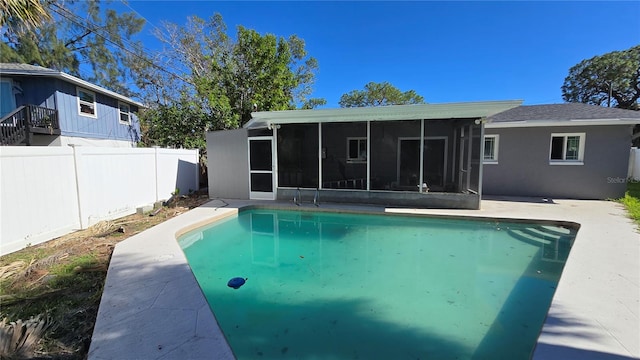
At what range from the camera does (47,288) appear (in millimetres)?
3520

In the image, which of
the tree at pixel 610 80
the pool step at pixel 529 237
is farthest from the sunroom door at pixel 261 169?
the tree at pixel 610 80

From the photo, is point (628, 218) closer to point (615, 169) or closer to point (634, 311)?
point (615, 169)

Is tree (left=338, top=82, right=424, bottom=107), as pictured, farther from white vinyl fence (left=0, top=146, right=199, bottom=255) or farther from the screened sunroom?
white vinyl fence (left=0, top=146, right=199, bottom=255)

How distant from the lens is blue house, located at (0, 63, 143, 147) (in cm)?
1002

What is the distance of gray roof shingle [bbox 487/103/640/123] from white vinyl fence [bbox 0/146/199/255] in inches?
444

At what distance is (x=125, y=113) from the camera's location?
50.2 ft

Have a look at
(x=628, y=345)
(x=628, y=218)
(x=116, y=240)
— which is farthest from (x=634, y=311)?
(x=116, y=240)

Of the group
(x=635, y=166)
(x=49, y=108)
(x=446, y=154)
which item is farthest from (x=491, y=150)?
(x=49, y=108)

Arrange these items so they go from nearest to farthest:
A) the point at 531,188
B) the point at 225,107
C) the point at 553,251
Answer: the point at 553,251
the point at 531,188
the point at 225,107

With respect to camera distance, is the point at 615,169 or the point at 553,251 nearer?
the point at 553,251

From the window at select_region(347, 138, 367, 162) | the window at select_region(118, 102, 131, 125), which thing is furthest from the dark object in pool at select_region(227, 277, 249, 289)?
the window at select_region(118, 102, 131, 125)

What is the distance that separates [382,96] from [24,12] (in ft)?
79.0

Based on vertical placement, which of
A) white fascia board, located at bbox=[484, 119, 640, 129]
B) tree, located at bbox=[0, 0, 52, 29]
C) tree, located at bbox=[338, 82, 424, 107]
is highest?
tree, located at bbox=[338, 82, 424, 107]

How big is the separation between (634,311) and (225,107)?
12901 millimetres
